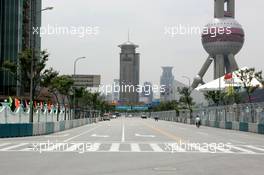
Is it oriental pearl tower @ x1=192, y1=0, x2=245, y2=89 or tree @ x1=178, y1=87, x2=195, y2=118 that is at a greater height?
oriental pearl tower @ x1=192, y1=0, x2=245, y2=89

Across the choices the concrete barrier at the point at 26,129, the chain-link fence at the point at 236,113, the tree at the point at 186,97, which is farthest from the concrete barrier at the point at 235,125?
the tree at the point at 186,97

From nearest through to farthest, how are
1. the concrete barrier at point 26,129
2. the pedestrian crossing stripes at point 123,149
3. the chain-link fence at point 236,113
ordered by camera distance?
1. the pedestrian crossing stripes at point 123,149
2. the concrete barrier at point 26,129
3. the chain-link fence at point 236,113

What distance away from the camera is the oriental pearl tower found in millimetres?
182375

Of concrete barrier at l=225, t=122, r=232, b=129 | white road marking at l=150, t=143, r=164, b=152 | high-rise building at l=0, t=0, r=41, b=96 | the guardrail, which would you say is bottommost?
concrete barrier at l=225, t=122, r=232, b=129

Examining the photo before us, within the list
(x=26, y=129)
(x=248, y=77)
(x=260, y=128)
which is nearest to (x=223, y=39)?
(x=248, y=77)

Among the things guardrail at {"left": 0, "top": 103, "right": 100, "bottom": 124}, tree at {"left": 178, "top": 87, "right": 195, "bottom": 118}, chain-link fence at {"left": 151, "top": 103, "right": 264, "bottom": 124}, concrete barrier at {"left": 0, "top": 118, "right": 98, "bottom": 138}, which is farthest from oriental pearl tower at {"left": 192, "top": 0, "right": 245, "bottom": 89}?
concrete barrier at {"left": 0, "top": 118, "right": 98, "bottom": 138}

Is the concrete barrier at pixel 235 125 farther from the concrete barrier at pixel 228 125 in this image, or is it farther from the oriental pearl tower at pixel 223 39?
the oriental pearl tower at pixel 223 39

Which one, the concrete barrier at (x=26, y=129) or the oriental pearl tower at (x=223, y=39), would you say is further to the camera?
the oriental pearl tower at (x=223, y=39)

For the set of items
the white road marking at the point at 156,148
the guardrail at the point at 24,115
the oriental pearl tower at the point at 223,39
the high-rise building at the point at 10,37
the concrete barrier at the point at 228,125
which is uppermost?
the oriental pearl tower at the point at 223,39

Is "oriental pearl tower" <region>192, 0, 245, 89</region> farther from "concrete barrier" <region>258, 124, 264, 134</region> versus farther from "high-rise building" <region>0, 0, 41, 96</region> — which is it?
"concrete barrier" <region>258, 124, 264, 134</region>

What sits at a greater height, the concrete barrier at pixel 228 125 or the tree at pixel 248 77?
the tree at pixel 248 77

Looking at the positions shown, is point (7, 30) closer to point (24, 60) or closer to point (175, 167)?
point (24, 60)

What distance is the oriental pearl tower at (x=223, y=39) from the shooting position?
598ft

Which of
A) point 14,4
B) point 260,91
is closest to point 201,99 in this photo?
point 260,91
